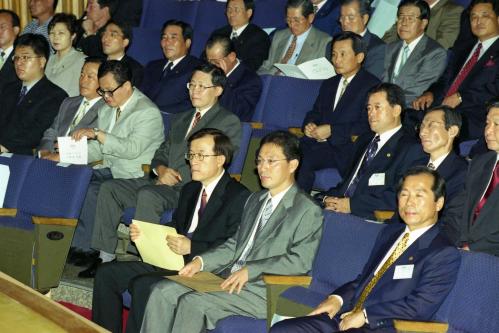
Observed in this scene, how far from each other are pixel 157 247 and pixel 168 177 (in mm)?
1219

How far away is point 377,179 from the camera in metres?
5.21

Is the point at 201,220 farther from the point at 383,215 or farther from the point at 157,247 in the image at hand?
the point at 383,215

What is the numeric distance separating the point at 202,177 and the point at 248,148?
1273 mm

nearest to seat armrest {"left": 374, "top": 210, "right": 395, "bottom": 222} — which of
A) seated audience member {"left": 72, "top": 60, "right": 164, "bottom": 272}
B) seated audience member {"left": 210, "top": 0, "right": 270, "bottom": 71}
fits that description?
seated audience member {"left": 72, "top": 60, "right": 164, "bottom": 272}

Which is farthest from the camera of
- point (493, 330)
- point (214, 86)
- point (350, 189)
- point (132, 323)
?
point (214, 86)

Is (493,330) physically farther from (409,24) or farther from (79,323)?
(409,24)

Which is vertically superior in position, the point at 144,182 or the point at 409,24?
the point at 409,24

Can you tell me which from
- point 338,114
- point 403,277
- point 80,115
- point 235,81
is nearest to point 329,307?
point 403,277

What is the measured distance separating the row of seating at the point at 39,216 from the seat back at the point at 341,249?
1.74 meters

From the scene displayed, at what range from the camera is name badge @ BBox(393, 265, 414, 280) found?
3.97 metres

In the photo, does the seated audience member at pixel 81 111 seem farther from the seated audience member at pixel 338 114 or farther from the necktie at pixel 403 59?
the necktie at pixel 403 59

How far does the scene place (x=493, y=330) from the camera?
3799 mm

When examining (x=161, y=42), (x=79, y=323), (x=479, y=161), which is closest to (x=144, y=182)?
(x=161, y=42)

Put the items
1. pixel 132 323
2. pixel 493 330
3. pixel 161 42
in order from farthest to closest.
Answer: pixel 161 42 → pixel 132 323 → pixel 493 330
